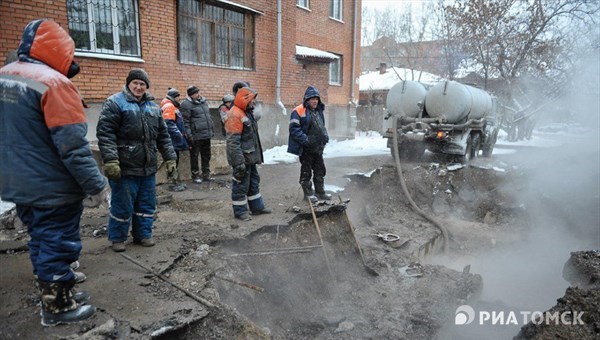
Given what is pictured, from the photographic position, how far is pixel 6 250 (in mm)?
3727

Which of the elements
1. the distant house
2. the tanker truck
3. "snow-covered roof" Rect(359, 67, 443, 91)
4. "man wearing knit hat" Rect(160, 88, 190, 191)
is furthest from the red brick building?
"snow-covered roof" Rect(359, 67, 443, 91)

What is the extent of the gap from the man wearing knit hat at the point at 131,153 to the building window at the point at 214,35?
607cm

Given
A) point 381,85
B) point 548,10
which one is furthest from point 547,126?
point 548,10

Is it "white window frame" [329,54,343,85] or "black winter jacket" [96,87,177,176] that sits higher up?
"white window frame" [329,54,343,85]

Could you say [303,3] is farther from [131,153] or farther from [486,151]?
[131,153]

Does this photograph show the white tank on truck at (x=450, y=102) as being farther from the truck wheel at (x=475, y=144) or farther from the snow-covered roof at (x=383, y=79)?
the snow-covered roof at (x=383, y=79)

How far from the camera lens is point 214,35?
9977 millimetres

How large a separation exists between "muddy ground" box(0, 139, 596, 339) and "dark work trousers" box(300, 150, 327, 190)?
0.53 m

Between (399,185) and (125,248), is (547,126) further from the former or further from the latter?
(125,248)

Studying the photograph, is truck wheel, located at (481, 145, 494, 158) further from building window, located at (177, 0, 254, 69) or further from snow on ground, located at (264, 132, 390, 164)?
building window, located at (177, 0, 254, 69)

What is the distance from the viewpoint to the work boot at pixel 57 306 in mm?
2477

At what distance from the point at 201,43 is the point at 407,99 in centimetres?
576

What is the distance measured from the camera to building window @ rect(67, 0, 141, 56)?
724 cm

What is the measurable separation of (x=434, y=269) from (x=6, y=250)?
497 cm
